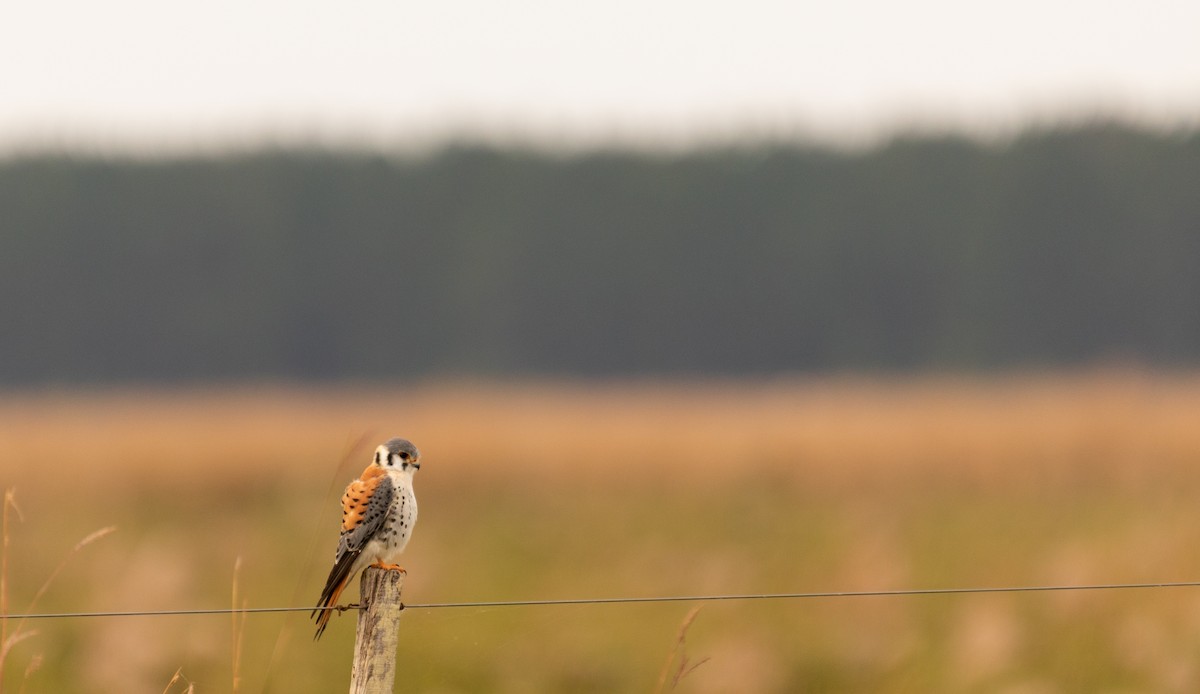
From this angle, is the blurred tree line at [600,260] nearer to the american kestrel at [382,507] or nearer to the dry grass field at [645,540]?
the dry grass field at [645,540]

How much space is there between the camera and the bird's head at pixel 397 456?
152 inches

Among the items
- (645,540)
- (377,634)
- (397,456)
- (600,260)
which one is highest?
(397,456)

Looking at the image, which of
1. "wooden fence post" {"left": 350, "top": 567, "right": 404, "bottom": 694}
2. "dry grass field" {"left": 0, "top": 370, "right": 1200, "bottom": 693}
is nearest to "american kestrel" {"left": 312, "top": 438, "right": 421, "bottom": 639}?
"dry grass field" {"left": 0, "top": 370, "right": 1200, "bottom": 693}

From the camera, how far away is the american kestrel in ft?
12.6

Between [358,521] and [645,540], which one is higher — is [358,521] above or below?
above

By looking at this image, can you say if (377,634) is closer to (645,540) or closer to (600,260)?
(645,540)

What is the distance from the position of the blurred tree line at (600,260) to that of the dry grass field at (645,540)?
25.5 metres

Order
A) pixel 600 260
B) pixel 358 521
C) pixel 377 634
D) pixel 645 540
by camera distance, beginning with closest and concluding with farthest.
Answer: pixel 377 634, pixel 358 521, pixel 645 540, pixel 600 260

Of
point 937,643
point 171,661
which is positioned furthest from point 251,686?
point 937,643

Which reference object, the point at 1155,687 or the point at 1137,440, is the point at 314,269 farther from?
the point at 1155,687

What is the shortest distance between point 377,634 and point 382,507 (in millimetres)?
542

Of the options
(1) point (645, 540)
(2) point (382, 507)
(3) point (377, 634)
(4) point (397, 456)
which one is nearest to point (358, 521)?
(2) point (382, 507)

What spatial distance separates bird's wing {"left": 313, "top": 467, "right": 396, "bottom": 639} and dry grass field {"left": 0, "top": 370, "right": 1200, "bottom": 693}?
4.4 inches

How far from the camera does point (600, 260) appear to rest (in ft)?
169
